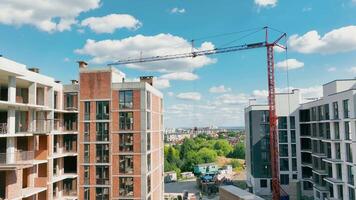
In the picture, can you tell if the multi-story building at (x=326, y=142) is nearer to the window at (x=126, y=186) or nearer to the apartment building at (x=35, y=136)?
the window at (x=126, y=186)

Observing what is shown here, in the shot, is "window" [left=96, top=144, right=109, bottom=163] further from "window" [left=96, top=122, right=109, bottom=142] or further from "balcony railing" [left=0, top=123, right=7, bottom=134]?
"balcony railing" [left=0, top=123, right=7, bottom=134]

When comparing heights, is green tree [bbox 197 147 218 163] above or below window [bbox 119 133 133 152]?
below

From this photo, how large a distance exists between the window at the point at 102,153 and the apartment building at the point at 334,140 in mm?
28114

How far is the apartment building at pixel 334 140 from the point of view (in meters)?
39.9

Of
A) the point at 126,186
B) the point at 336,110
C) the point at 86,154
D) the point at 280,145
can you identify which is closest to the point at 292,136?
the point at 280,145

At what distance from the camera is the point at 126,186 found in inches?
1464

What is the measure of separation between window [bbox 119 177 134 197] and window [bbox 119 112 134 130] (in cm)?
564

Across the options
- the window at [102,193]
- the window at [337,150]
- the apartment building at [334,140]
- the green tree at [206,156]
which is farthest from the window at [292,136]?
the green tree at [206,156]

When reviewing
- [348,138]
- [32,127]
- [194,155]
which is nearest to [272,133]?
[348,138]

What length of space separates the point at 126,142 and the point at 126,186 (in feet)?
15.8

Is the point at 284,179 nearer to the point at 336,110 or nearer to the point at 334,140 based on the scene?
the point at 334,140

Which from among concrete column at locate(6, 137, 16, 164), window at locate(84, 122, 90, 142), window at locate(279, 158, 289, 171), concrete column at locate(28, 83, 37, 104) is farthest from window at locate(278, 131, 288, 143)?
concrete column at locate(6, 137, 16, 164)

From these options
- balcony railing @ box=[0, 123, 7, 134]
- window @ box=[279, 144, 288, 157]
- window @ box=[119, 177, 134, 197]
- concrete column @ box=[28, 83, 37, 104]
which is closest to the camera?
balcony railing @ box=[0, 123, 7, 134]

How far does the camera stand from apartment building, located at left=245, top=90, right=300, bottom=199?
63531 mm
